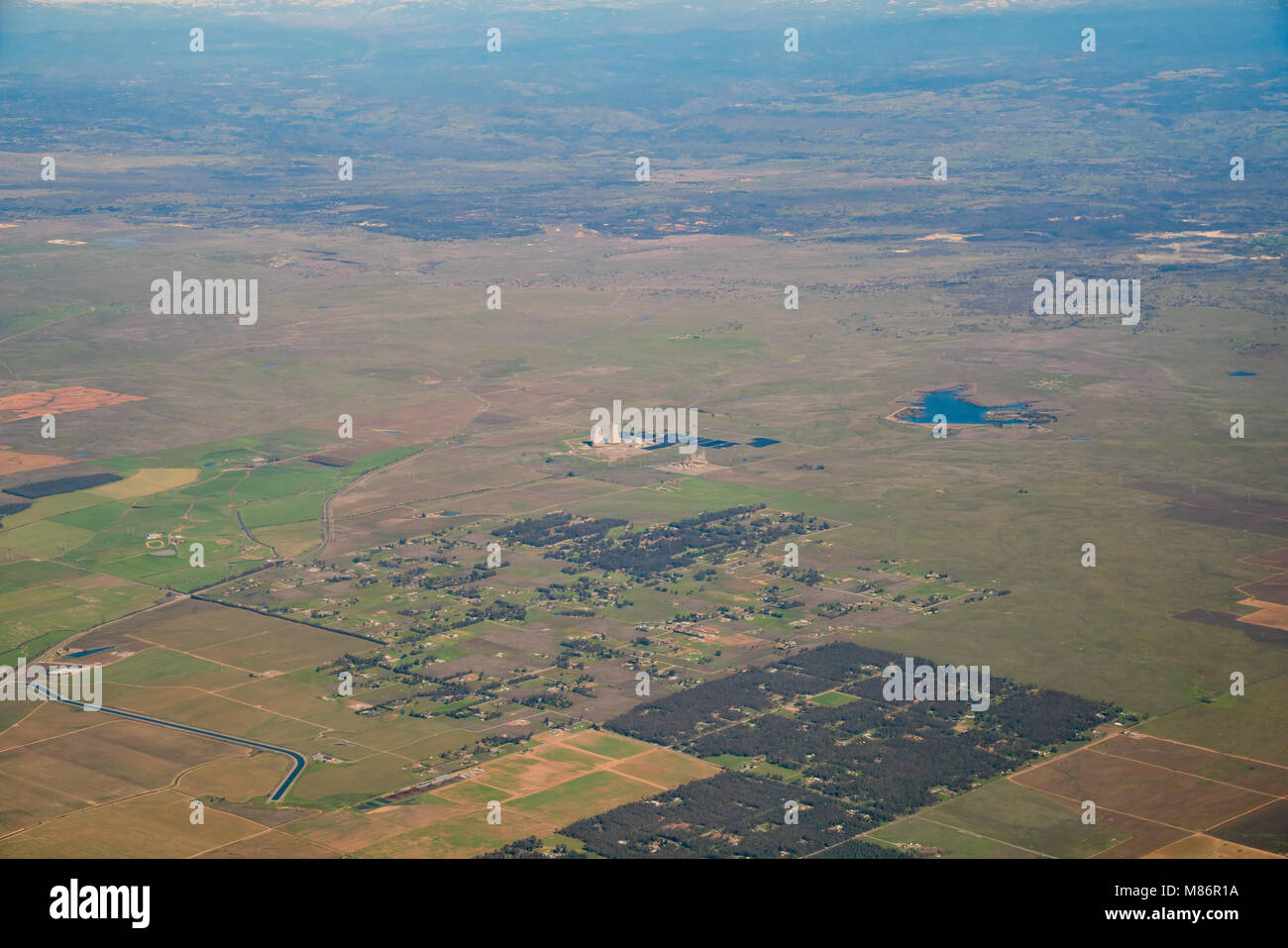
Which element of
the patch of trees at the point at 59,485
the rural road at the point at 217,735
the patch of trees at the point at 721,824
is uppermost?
the patch of trees at the point at 59,485

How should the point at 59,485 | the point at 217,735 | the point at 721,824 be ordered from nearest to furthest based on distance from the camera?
the point at 721,824, the point at 217,735, the point at 59,485

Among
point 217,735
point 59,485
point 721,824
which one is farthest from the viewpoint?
point 59,485

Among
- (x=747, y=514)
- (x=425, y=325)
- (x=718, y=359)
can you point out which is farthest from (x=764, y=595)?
(x=425, y=325)

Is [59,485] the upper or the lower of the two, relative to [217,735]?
upper

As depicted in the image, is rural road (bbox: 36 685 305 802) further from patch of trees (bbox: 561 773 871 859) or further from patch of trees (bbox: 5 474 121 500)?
patch of trees (bbox: 5 474 121 500)

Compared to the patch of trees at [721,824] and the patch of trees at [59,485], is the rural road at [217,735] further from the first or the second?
the patch of trees at [59,485]

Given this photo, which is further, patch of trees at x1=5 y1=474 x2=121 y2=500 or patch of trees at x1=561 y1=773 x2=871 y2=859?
patch of trees at x1=5 y1=474 x2=121 y2=500

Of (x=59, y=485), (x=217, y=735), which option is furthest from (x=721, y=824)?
(x=59, y=485)

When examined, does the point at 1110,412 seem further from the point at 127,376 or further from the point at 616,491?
the point at 127,376

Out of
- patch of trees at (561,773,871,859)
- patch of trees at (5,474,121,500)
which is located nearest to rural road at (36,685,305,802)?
patch of trees at (561,773,871,859)

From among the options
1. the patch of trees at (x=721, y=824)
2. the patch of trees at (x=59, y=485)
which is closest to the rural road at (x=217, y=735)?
the patch of trees at (x=721, y=824)

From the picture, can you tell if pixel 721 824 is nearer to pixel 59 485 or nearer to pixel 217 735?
pixel 217 735
